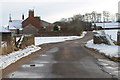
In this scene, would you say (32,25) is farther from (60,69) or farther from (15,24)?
(60,69)

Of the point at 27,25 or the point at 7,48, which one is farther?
the point at 27,25

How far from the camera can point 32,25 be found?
323 ft

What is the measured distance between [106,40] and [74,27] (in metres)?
48.9

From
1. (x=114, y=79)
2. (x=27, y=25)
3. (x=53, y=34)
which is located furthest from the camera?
(x=27, y=25)

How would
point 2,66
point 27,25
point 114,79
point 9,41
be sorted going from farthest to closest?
point 27,25
point 9,41
point 2,66
point 114,79

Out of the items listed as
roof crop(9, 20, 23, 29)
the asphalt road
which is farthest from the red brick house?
the asphalt road

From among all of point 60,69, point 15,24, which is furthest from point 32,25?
point 60,69

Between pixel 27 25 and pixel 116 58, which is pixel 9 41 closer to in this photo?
pixel 116 58

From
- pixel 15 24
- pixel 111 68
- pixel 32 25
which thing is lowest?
pixel 111 68

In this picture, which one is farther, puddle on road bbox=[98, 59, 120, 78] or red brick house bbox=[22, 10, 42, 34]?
red brick house bbox=[22, 10, 42, 34]

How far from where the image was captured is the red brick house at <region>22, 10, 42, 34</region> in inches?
3861

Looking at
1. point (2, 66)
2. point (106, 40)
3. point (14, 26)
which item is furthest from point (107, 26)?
point (2, 66)

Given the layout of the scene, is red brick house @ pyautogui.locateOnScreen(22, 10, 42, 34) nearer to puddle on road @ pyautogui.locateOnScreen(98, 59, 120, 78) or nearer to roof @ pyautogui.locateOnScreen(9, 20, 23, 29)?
roof @ pyautogui.locateOnScreen(9, 20, 23, 29)

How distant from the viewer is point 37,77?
1083cm
